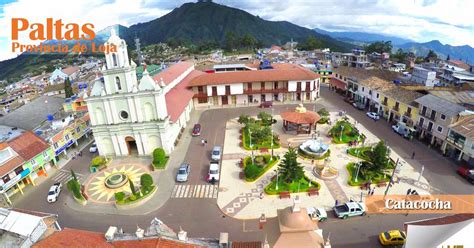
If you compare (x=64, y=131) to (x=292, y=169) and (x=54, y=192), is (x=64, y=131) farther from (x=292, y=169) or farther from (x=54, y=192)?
(x=292, y=169)

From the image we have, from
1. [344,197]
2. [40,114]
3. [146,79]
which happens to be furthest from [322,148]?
[40,114]

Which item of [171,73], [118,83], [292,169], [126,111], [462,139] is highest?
[118,83]

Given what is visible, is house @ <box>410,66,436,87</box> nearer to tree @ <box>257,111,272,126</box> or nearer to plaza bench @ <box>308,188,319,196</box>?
tree @ <box>257,111,272,126</box>

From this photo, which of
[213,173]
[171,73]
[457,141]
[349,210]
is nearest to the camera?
[349,210]

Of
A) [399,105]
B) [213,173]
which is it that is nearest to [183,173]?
[213,173]

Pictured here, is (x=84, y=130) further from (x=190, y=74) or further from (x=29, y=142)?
(x=190, y=74)

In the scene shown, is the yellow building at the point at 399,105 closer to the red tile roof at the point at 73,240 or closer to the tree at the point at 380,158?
the tree at the point at 380,158

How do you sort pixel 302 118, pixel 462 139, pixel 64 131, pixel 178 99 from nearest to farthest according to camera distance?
pixel 462 139
pixel 64 131
pixel 302 118
pixel 178 99
